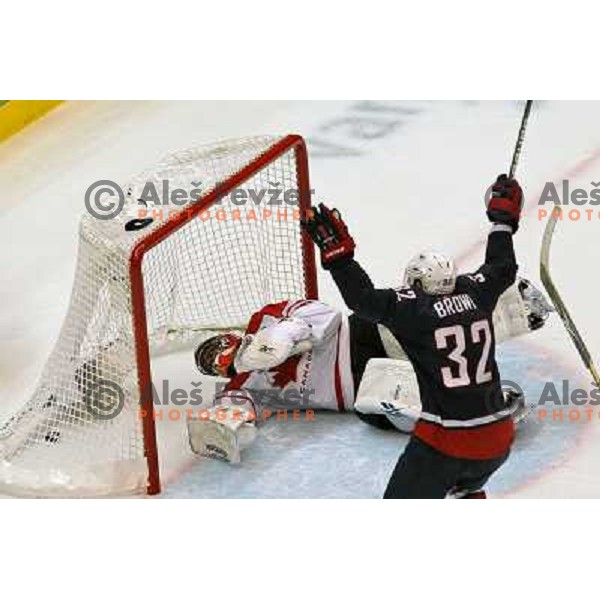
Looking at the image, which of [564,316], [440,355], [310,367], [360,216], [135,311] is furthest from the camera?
[360,216]

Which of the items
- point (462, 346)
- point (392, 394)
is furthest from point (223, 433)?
point (462, 346)

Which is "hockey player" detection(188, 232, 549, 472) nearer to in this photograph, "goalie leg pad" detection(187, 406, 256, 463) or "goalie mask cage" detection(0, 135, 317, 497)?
"goalie leg pad" detection(187, 406, 256, 463)

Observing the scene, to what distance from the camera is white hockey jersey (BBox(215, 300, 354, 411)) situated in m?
5.98

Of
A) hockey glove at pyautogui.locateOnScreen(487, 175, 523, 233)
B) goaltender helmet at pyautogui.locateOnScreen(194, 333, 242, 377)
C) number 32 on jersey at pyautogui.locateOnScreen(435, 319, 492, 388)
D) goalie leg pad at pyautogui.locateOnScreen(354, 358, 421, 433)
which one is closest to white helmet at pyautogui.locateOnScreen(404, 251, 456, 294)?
number 32 on jersey at pyautogui.locateOnScreen(435, 319, 492, 388)

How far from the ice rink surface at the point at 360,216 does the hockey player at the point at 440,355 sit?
0.34 metres

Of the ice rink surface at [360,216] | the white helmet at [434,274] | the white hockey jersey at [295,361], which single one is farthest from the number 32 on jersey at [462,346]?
the white hockey jersey at [295,361]

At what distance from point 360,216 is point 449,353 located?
1.93m

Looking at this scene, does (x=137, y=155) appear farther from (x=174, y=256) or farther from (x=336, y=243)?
(x=336, y=243)

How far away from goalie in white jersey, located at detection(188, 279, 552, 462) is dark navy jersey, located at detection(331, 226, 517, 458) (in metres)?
0.47

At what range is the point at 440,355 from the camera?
5355 mm

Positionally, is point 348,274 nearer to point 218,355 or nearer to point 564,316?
point 218,355

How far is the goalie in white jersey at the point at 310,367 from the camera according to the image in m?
5.92

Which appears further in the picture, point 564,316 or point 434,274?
point 564,316

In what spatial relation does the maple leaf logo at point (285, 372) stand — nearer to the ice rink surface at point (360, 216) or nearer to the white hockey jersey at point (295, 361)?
the white hockey jersey at point (295, 361)
